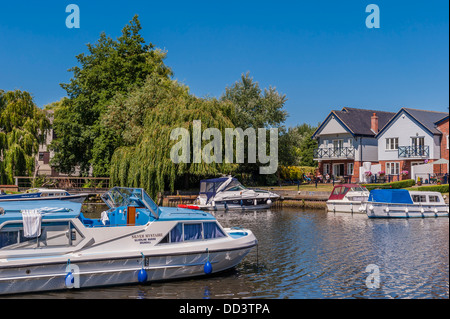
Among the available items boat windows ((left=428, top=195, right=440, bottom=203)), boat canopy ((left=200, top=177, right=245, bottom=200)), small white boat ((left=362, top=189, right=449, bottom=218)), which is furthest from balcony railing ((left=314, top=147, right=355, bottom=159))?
small white boat ((left=362, top=189, right=449, bottom=218))

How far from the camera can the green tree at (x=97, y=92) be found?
2115 inches

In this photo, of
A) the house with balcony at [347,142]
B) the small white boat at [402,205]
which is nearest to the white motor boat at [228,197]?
the small white boat at [402,205]

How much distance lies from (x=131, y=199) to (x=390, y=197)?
24422mm

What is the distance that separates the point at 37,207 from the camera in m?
16.3

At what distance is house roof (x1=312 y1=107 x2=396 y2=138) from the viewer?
6222 centimetres

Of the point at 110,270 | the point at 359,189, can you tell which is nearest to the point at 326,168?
the point at 359,189

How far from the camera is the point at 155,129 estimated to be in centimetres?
4484

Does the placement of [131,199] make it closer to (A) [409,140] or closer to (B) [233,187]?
(B) [233,187]

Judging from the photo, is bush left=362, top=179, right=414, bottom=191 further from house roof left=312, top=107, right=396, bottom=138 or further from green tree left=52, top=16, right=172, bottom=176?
green tree left=52, top=16, right=172, bottom=176

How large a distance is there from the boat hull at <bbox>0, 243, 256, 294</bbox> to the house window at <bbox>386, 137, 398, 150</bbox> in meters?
45.4

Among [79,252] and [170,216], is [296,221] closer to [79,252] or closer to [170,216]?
[170,216]
